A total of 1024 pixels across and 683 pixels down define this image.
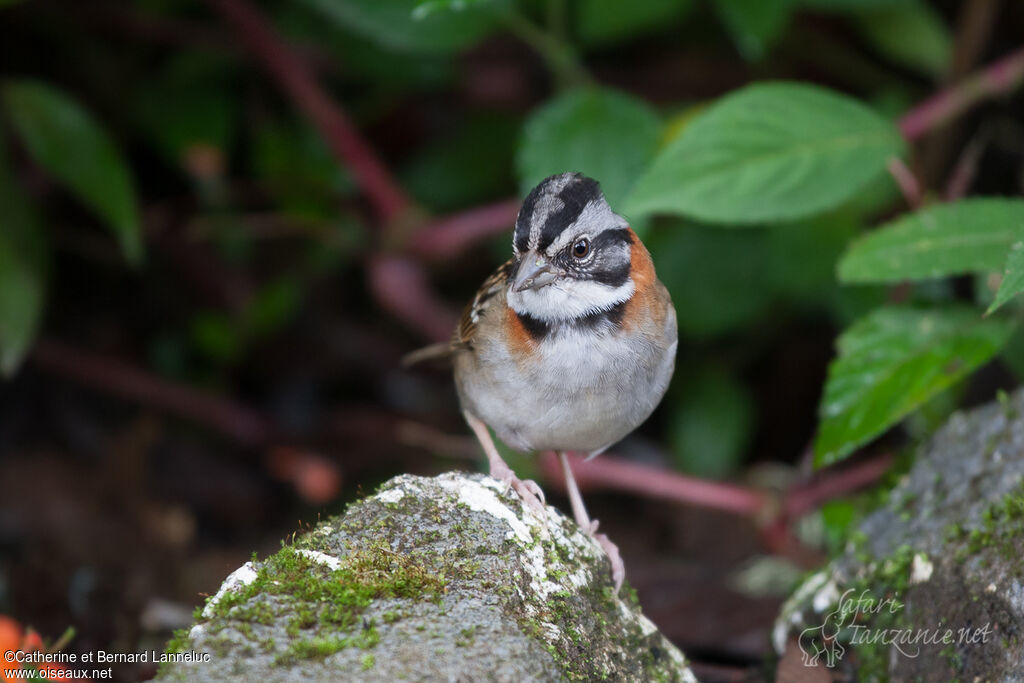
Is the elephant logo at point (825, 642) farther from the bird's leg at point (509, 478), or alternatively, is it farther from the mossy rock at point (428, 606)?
the bird's leg at point (509, 478)

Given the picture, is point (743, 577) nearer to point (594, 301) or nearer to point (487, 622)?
point (594, 301)

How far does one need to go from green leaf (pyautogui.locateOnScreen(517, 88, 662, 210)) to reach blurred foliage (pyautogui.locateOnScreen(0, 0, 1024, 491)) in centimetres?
1

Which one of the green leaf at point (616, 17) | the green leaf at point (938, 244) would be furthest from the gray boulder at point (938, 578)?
the green leaf at point (616, 17)

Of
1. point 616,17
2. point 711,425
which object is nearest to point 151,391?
point 711,425

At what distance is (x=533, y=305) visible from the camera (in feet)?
11.6

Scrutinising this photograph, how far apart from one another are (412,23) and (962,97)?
2.56m

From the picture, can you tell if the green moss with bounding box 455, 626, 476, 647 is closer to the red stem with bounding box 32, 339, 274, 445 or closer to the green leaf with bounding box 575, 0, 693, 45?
the green leaf with bounding box 575, 0, 693, 45

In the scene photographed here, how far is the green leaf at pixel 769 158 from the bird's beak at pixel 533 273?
2.08 feet

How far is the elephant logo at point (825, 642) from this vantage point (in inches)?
135

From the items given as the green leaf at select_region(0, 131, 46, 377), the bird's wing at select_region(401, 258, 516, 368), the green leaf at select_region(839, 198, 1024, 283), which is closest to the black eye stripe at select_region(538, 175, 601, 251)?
the bird's wing at select_region(401, 258, 516, 368)

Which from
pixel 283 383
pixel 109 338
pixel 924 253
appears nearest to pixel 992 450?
pixel 924 253

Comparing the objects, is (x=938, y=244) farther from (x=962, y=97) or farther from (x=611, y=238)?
(x=962, y=97)

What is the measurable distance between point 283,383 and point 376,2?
2.88 m

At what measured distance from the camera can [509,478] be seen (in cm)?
345
